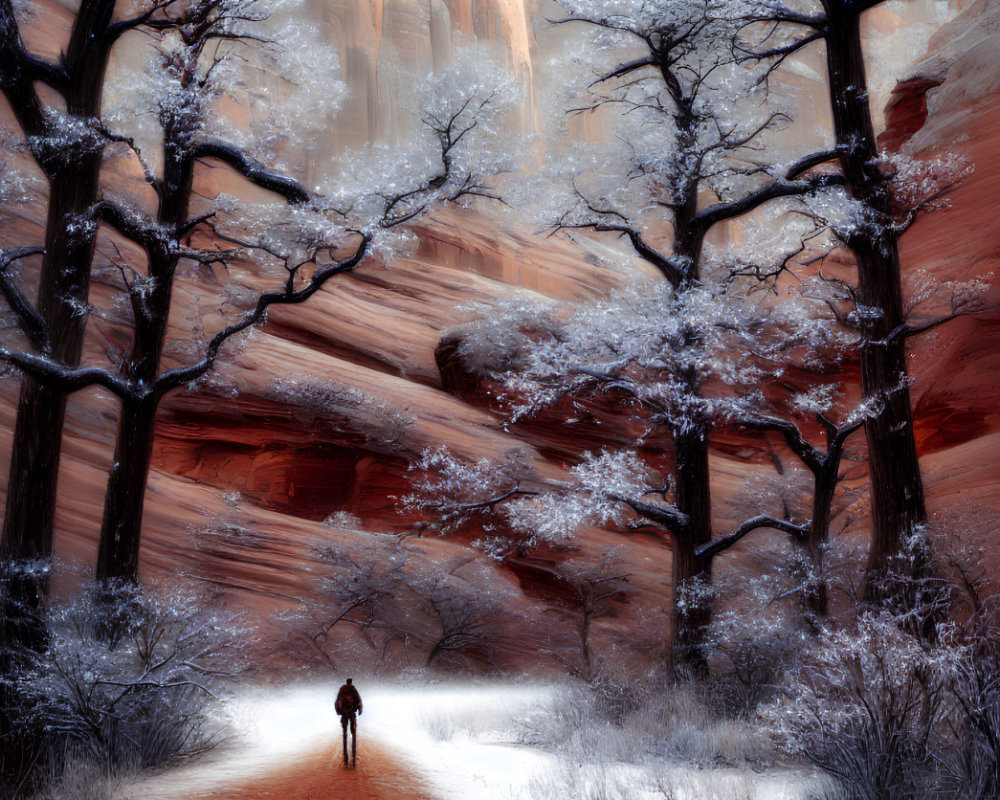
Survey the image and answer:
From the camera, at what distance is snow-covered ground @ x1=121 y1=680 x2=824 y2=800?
5238 mm

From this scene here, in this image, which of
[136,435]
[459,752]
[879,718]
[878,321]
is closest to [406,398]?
[136,435]

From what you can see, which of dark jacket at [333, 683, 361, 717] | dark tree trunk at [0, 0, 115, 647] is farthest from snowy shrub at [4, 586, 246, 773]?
dark jacket at [333, 683, 361, 717]

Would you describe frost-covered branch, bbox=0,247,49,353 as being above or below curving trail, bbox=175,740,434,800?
above

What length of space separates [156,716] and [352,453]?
8594 mm

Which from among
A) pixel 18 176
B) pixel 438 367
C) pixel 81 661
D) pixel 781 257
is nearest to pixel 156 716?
pixel 81 661

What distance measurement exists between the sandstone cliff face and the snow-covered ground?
223 cm

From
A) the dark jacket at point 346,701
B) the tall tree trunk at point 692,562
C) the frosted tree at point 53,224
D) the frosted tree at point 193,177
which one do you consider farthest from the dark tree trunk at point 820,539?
the frosted tree at point 53,224

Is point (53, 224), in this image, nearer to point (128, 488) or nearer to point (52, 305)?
point (52, 305)

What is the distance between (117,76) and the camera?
9758mm

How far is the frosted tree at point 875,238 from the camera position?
8211mm

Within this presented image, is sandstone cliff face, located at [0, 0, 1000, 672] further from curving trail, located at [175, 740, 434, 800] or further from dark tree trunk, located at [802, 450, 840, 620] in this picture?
curving trail, located at [175, 740, 434, 800]

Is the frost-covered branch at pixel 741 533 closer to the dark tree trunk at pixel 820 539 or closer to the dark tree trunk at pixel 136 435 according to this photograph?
the dark tree trunk at pixel 820 539

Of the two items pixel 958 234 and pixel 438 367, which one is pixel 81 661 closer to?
pixel 438 367

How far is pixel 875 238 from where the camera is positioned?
8.62m
